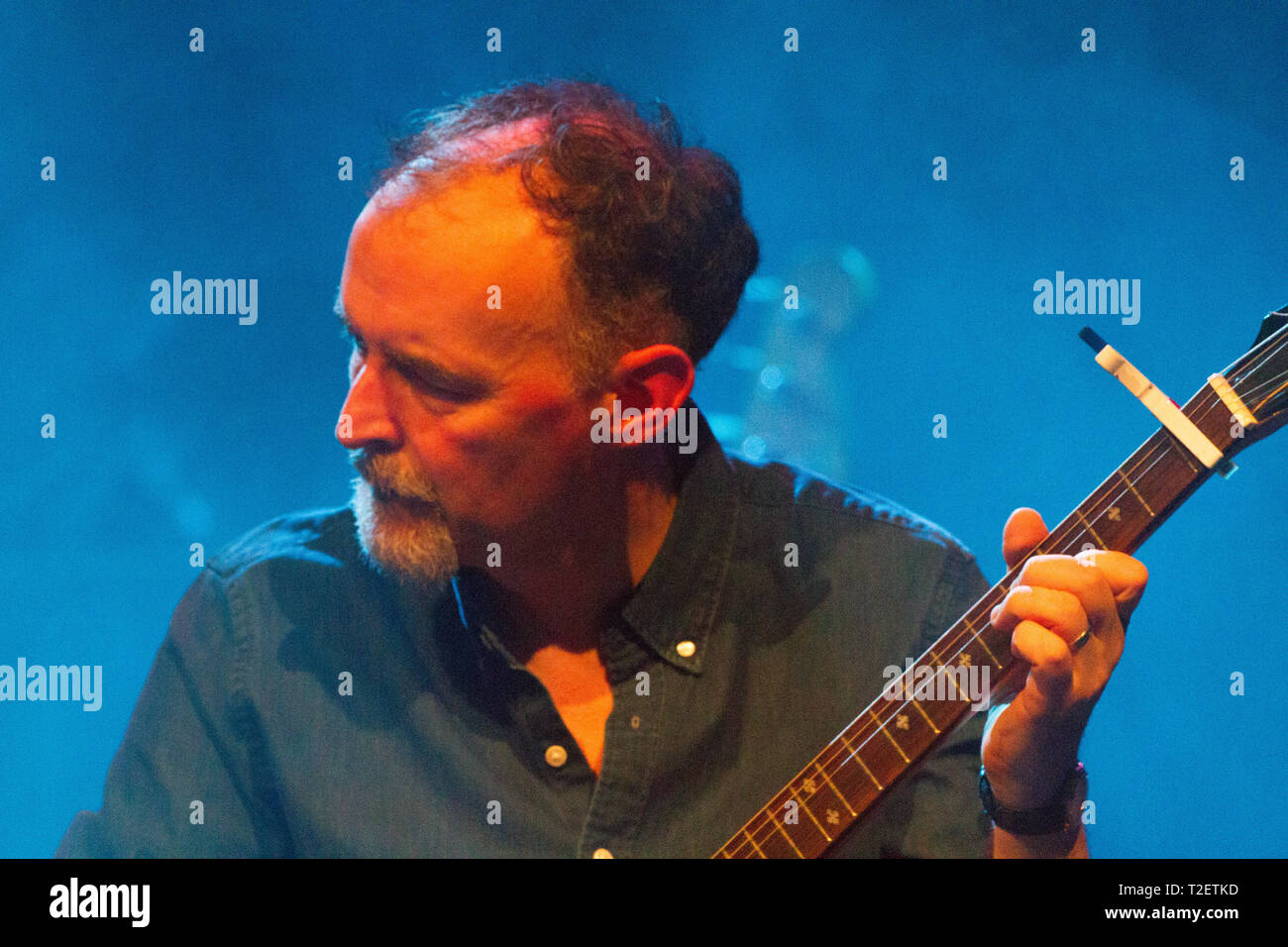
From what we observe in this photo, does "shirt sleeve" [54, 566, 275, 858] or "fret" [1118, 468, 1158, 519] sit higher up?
"fret" [1118, 468, 1158, 519]

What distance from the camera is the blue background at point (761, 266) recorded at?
1853 mm

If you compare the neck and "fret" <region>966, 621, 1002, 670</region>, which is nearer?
"fret" <region>966, 621, 1002, 670</region>

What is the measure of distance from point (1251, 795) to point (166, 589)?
1.97 meters

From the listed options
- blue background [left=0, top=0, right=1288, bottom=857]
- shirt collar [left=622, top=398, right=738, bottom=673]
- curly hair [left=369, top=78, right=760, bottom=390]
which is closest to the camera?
curly hair [left=369, top=78, right=760, bottom=390]

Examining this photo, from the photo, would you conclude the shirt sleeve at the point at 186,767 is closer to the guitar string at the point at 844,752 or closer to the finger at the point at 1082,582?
the guitar string at the point at 844,752

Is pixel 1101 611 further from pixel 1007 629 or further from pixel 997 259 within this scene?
pixel 997 259

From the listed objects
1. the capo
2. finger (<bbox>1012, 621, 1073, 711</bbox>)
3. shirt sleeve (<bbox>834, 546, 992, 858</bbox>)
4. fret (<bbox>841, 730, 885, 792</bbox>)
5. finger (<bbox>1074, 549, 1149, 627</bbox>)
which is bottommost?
shirt sleeve (<bbox>834, 546, 992, 858</bbox>)

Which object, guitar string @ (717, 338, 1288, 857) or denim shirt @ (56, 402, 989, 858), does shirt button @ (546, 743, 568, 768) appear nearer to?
denim shirt @ (56, 402, 989, 858)

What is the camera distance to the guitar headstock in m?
1.00

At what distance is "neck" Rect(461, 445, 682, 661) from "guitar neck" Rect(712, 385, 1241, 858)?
32 centimetres

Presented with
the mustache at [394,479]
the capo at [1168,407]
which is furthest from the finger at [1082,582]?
the mustache at [394,479]

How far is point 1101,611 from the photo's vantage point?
105cm

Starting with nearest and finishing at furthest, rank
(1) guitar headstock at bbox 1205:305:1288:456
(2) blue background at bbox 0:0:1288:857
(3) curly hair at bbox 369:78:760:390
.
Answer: (1) guitar headstock at bbox 1205:305:1288:456 < (3) curly hair at bbox 369:78:760:390 < (2) blue background at bbox 0:0:1288:857

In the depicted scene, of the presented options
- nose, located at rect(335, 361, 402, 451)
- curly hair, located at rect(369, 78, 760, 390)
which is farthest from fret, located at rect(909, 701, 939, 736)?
nose, located at rect(335, 361, 402, 451)
